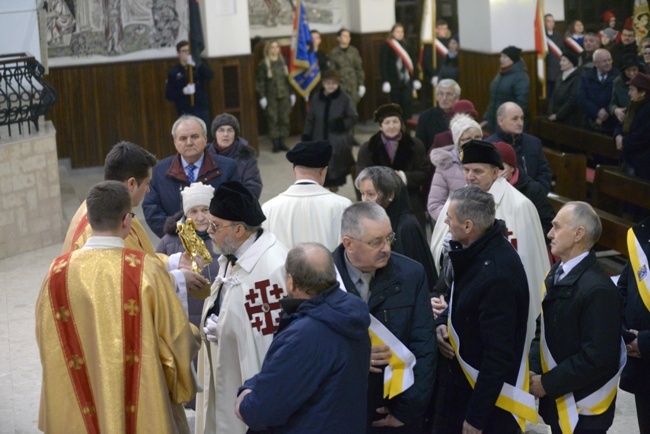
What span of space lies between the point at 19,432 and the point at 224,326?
8.16 ft

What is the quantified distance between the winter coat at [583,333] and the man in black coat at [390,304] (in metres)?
0.59

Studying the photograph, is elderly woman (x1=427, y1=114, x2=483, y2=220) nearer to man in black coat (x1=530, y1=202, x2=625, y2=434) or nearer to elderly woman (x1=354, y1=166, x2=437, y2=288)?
elderly woman (x1=354, y1=166, x2=437, y2=288)

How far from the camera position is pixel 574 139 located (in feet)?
38.1

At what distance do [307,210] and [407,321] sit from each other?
5.04ft

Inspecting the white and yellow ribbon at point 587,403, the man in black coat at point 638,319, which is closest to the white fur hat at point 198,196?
the white and yellow ribbon at point 587,403

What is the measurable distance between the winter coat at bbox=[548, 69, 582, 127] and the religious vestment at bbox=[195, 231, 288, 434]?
8014mm

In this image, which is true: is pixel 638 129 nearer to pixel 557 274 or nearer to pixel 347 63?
pixel 557 274

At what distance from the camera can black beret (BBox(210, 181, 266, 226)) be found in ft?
15.8

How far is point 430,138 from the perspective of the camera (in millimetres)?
9750

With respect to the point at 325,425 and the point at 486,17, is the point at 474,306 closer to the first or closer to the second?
the point at 325,425

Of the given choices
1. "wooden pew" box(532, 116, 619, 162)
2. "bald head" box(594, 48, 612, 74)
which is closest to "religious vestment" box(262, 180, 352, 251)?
"wooden pew" box(532, 116, 619, 162)

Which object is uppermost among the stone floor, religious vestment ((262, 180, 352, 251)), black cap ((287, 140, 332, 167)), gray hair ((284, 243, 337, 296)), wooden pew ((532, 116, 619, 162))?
black cap ((287, 140, 332, 167))

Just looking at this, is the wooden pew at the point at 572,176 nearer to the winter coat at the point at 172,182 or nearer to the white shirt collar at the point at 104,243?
the winter coat at the point at 172,182

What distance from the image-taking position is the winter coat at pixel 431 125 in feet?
31.7
